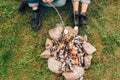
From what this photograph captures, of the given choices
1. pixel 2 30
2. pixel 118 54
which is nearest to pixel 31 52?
pixel 2 30

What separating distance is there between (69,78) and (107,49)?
3.30 ft

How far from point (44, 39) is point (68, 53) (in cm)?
64

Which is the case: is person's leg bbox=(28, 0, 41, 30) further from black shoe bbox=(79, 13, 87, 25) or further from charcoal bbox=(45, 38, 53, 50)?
black shoe bbox=(79, 13, 87, 25)

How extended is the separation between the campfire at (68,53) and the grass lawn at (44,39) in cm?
14

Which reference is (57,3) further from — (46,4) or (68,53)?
(68,53)

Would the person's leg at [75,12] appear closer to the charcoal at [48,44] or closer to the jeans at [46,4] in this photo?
the jeans at [46,4]

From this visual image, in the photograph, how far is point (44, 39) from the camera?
6.59m

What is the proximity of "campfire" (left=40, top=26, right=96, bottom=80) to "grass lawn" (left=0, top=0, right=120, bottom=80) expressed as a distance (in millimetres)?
144

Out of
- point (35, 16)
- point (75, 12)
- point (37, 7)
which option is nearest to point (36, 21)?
point (35, 16)

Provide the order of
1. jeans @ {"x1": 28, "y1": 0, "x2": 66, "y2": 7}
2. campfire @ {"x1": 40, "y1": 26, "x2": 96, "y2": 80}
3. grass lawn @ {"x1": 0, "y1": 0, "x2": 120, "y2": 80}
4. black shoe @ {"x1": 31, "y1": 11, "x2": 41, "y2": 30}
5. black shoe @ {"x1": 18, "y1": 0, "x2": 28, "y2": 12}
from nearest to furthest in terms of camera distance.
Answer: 1. campfire @ {"x1": 40, "y1": 26, "x2": 96, "y2": 80}
2. grass lawn @ {"x1": 0, "y1": 0, "x2": 120, "y2": 80}
3. jeans @ {"x1": 28, "y1": 0, "x2": 66, "y2": 7}
4. black shoe @ {"x1": 31, "y1": 11, "x2": 41, "y2": 30}
5. black shoe @ {"x1": 18, "y1": 0, "x2": 28, "y2": 12}

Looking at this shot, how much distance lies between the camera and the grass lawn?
619cm

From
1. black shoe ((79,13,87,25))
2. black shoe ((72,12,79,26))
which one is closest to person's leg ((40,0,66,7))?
black shoe ((72,12,79,26))

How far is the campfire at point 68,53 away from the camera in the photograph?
6.05 metres

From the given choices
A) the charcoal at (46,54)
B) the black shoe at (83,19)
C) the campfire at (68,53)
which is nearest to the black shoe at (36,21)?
the campfire at (68,53)
